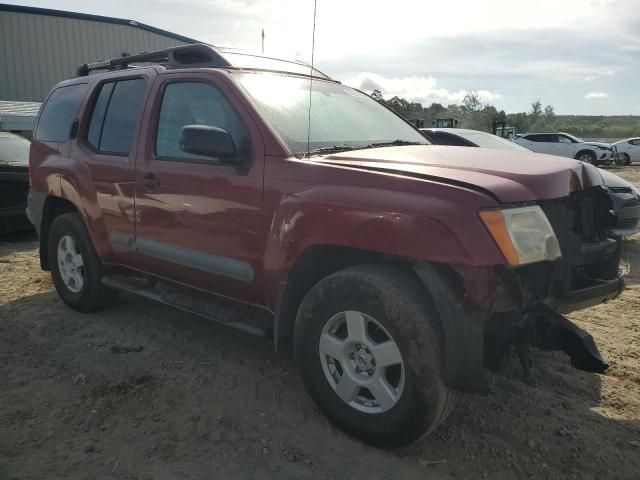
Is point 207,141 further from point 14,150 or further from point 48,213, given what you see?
point 14,150

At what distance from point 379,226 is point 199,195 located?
1.34 m

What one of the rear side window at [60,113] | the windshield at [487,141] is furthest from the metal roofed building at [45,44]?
the rear side window at [60,113]

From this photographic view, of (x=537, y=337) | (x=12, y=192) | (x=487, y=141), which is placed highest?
(x=487, y=141)

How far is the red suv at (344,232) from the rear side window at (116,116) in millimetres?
23

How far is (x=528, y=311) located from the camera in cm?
250

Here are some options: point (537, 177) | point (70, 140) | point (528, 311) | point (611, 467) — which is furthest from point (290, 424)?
point (70, 140)

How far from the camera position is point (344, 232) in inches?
104

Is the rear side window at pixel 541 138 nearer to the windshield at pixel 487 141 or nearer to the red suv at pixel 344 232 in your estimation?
the windshield at pixel 487 141

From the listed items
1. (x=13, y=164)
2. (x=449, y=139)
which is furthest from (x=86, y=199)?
(x=449, y=139)

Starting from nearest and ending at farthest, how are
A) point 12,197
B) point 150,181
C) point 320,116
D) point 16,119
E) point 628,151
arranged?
point 320,116 → point 150,181 → point 12,197 → point 16,119 → point 628,151

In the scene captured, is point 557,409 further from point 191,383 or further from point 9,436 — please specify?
point 9,436

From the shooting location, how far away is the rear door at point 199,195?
10.3 feet

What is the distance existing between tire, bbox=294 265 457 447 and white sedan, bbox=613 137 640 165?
83.7 feet

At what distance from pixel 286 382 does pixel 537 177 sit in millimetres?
1920
